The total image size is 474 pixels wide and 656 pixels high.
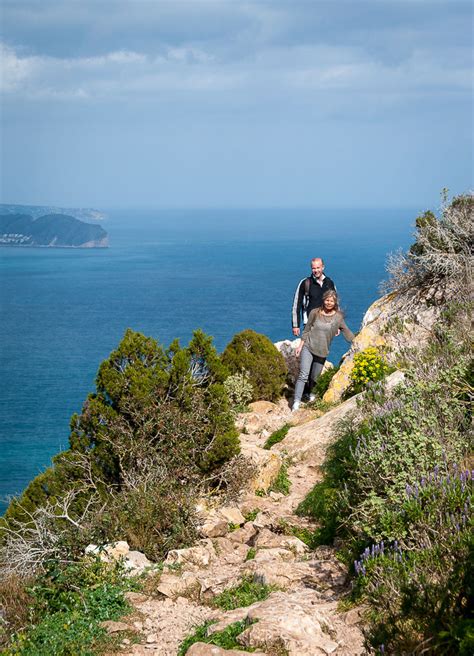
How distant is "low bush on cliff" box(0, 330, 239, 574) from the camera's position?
863cm

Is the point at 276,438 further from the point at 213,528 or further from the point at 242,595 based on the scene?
the point at 242,595

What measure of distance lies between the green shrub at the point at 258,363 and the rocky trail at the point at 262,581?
507cm

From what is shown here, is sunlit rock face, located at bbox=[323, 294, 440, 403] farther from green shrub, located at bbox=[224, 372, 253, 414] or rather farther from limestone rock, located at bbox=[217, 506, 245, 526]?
limestone rock, located at bbox=[217, 506, 245, 526]

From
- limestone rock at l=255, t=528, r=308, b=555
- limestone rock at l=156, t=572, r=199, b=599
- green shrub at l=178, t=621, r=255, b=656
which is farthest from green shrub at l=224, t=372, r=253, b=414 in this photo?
green shrub at l=178, t=621, r=255, b=656

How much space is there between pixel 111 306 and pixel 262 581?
3501 inches

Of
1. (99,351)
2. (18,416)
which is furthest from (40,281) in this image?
(18,416)

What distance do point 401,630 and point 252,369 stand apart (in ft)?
38.9

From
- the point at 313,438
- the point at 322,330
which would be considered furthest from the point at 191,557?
the point at 322,330

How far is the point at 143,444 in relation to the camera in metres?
9.73

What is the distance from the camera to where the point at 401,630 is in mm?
4301

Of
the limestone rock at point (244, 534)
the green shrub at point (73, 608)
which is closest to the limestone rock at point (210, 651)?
the green shrub at point (73, 608)

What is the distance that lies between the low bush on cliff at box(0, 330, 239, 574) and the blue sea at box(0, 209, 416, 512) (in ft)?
3.78

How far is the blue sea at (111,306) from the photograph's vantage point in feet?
167

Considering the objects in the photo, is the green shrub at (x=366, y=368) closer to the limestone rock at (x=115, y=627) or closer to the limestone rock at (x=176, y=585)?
the limestone rock at (x=176, y=585)
